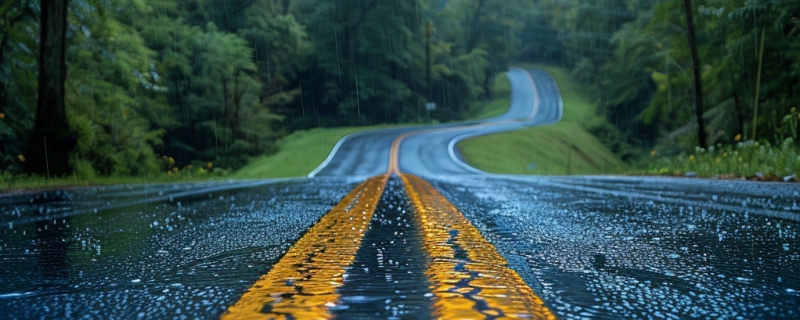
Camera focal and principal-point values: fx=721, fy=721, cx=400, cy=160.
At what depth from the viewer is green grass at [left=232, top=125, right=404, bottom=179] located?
39.9 meters

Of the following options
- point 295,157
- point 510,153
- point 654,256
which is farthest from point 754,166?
point 510,153

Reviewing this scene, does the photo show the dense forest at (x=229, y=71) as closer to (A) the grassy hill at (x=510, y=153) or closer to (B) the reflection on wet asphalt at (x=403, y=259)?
(A) the grassy hill at (x=510, y=153)

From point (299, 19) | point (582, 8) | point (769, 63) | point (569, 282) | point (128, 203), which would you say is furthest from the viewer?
point (582, 8)

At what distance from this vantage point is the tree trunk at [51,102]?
17719mm

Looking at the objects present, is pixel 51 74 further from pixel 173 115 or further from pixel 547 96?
pixel 547 96

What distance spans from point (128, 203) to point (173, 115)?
4228 centimetres

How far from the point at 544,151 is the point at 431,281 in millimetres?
53597

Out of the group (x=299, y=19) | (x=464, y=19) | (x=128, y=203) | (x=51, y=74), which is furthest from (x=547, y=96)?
(x=128, y=203)

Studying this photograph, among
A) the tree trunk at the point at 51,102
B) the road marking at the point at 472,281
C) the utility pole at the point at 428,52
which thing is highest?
the utility pole at the point at 428,52

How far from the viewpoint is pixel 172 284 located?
307cm

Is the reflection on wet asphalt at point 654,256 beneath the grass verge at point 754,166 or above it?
above

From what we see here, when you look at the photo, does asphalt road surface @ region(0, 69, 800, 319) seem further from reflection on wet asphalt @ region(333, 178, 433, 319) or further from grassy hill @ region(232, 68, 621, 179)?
grassy hill @ region(232, 68, 621, 179)

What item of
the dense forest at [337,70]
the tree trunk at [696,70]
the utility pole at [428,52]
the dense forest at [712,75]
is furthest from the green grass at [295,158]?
the utility pole at [428,52]

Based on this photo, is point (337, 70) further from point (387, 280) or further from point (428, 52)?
point (387, 280)
